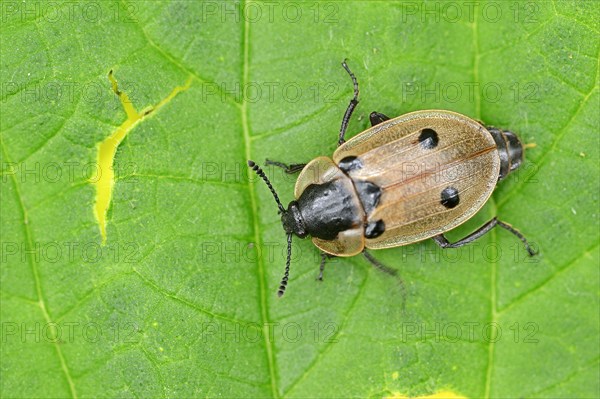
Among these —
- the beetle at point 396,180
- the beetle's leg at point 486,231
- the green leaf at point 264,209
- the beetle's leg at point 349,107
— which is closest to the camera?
the green leaf at point 264,209

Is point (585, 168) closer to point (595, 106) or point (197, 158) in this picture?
point (595, 106)

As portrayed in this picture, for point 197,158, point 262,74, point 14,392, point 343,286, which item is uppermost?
point 262,74

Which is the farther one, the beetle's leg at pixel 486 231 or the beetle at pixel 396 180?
the beetle's leg at pixel 486 231

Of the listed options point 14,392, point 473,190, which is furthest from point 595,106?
point 14,392

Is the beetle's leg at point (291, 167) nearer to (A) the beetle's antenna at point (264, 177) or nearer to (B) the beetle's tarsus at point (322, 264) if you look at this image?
(A) the beetle's antenna at point (264, 177)

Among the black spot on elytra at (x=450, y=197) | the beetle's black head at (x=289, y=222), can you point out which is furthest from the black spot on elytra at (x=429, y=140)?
the beetle's black head at (x=289, y=222)

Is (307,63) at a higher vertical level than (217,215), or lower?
higher

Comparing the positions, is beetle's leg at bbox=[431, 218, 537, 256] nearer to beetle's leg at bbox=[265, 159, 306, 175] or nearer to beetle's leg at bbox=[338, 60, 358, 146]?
beetle's leg at bbox=[338, 60, 358, 146]

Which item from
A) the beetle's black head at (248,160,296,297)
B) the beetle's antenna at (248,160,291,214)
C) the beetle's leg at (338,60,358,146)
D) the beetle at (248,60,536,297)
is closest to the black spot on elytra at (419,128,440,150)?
the beetle at (248,60,536,297)
